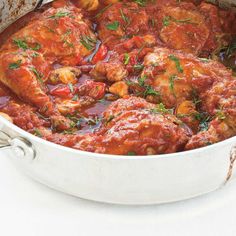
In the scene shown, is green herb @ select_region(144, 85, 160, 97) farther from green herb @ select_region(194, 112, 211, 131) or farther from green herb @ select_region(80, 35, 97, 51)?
green herb @ select_region(80, 35, 97, 51)

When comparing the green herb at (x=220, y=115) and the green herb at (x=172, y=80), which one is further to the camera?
the green herb at (x=172, y=80)

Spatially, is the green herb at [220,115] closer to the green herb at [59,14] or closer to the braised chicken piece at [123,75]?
the braised chicken piece at [123,75]

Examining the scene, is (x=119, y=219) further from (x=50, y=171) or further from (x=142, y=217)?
(x=50, y=171)

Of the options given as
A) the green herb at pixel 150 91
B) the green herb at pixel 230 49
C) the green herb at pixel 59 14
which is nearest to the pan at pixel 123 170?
the green herb at pixel 150 91

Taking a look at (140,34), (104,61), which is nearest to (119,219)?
(104,61)

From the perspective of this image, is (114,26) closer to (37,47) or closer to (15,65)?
(37,47)

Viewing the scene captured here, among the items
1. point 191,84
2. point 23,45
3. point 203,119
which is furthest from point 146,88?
point 23,45

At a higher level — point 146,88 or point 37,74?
point 37,74
